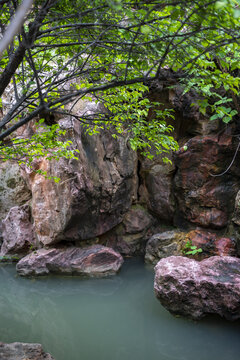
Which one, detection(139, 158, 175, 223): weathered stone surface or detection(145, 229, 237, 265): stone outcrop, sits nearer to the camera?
detection(145, 229, 237, 265): stone outcrop

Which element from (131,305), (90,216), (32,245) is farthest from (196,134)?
(32,245)

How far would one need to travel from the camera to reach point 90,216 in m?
8.55

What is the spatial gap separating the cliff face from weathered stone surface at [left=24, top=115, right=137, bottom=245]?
0.03 meters

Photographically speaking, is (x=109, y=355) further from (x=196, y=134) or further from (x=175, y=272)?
(x=196, y=134)

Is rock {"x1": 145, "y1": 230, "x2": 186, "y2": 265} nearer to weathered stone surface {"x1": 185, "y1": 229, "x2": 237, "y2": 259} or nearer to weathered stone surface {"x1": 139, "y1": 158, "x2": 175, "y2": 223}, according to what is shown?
weathered stone surface {"x1": 185, "y1": 229, "x2": 237, "y2": 259}

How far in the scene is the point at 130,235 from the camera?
9695mm

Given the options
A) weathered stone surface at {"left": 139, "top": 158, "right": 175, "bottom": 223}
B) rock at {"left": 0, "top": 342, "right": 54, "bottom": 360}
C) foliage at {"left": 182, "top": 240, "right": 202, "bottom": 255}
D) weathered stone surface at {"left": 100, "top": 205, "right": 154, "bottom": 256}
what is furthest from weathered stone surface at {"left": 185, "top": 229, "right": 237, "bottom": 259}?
rock at {"left": 0, "top": 342, "right": 54, "bottom": 360}

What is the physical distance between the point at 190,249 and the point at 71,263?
3.69 metres

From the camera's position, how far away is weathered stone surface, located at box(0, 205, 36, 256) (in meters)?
8.79

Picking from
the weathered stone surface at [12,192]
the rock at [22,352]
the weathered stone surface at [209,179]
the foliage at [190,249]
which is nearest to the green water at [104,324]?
the rock at [22,352]

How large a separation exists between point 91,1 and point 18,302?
20.4 feet

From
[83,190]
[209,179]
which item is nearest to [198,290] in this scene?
[83,190]

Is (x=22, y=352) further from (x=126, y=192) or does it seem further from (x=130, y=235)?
(x=130, y=235)

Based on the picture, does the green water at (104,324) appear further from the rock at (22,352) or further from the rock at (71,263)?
the rock at (22,352)
